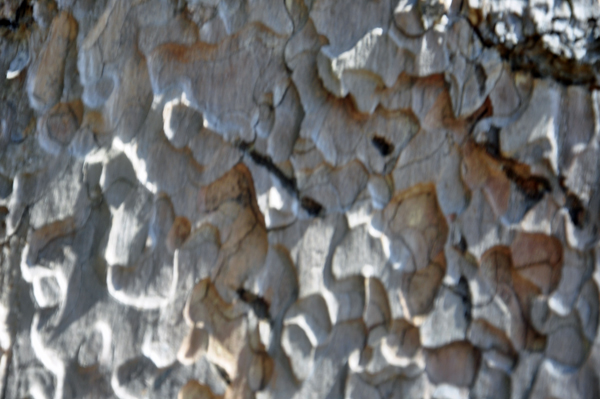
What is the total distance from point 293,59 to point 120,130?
119 mm

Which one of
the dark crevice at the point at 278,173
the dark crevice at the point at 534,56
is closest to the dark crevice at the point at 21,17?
the dark crevice at the point at 278,173

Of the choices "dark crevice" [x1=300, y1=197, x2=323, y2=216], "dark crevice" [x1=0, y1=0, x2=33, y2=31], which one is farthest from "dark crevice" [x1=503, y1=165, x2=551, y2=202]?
"dark crevice" [x1=0, y1=0, x2=33, y2=31]

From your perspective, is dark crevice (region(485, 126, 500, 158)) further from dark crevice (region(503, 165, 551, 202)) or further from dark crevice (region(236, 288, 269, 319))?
dark crevice (region(236, 288, 269, 319))

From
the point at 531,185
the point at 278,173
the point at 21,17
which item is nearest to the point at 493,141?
the point at 531,185

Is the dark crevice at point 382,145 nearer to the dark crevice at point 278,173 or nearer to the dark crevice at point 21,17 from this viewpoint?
the dark crevice at point 278,173

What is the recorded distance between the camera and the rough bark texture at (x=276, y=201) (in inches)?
13.2

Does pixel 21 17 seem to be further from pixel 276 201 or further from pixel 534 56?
pixel 534 56

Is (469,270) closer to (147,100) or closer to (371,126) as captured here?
(371,126)

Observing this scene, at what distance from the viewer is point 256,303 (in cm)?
34

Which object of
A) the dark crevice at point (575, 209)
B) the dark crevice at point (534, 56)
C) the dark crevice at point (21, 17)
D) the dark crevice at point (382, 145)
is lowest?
the dark crevice at point (575, 209)

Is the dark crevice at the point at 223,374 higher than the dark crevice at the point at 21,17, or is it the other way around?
the dark crevice at the point at 21,17

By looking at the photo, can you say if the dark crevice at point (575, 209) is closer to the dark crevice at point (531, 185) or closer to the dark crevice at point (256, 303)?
the dark crevice at point (531, 185)

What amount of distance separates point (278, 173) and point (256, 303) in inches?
3.3

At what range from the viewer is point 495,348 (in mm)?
337
